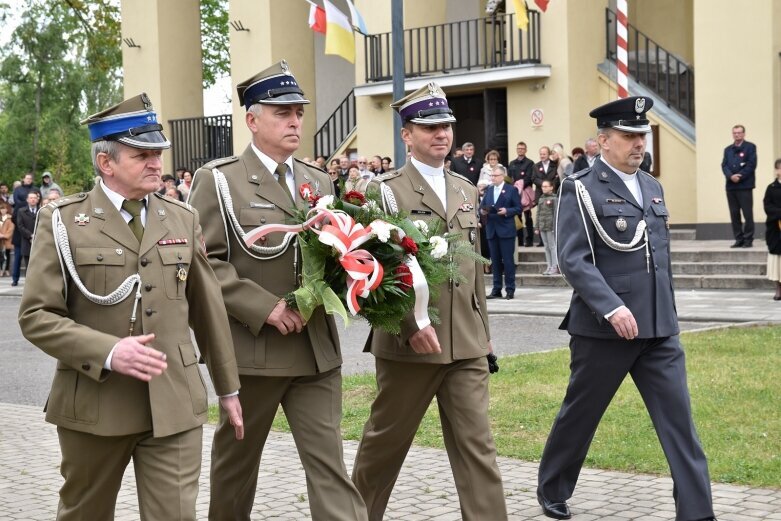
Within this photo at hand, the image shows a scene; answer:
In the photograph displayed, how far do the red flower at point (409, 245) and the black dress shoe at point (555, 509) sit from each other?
5.87ft

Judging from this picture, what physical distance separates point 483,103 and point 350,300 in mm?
21916

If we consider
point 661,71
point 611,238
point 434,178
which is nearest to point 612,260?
point 611,238

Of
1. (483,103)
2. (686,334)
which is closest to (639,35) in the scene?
(483,103)

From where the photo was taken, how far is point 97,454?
4562 millimetres

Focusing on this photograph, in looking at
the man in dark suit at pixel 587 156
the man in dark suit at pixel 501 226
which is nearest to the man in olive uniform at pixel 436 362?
the man in dark suit at pixel 501 226

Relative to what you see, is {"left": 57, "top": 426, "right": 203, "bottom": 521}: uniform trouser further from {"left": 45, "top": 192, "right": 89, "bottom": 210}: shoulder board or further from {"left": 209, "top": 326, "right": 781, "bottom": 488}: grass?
{"left": 209, "top": 326, "right": 781, "bottom": 488}: grass

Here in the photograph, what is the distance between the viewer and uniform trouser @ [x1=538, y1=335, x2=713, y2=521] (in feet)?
19.1

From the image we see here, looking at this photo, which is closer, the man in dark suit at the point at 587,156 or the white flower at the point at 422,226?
the white flower at the point at 422,226

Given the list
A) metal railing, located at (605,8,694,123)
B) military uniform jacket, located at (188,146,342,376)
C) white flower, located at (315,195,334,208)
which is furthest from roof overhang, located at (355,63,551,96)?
white flower, located at (315,195,334,208)

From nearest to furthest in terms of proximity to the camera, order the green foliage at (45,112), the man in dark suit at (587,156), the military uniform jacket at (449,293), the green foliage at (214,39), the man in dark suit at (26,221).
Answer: the military uniform jacket at (449,293) → the man in dark suit at (587,156) → the man in dark suit at (26,221) → the green foliage at (214,39) → the green foliage at (45,112)

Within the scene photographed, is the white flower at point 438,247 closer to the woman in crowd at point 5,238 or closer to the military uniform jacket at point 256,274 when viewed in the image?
the military uniform jacket at point 256,274

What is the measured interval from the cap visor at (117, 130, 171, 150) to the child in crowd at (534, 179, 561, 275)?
15.5m

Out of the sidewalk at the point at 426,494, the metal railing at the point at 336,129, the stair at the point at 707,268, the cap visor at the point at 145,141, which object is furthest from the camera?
the metal railing at the point at 336,129

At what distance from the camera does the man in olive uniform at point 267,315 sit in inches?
211
